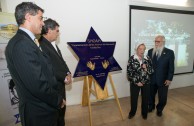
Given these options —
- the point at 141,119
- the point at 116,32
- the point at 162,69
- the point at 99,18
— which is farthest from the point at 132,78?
the point at 99,18

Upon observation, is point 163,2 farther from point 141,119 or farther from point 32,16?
point 32,16

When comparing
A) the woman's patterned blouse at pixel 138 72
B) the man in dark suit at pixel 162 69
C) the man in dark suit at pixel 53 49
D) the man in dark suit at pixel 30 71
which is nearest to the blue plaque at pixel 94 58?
the woman's patterned blouse at pixel 138 72

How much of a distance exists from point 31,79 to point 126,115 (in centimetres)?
225

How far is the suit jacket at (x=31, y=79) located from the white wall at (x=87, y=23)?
6.03 feet

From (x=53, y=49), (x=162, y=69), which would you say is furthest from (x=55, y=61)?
(x=162, y=69)

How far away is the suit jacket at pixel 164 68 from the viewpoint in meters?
2.68

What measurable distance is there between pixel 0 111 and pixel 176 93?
13.5 feet

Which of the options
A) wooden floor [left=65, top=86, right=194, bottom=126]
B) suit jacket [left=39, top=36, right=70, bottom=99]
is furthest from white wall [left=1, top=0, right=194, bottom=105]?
suit jacket [left=39, top=36, right=70, bottom=99]

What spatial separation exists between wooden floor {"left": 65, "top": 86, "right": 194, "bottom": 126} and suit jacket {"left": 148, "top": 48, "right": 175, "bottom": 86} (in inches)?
27.3

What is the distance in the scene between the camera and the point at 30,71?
3.64 ft

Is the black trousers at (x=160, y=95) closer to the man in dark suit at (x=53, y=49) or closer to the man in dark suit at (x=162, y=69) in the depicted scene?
the man in dark suit at (x=162, y=69)

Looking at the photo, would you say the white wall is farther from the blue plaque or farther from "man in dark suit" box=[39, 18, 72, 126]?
"man in dark suit" box=[39, 18, 72, 126]

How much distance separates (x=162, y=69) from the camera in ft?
8.89

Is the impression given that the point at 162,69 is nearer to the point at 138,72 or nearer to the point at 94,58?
the point at 138,72
